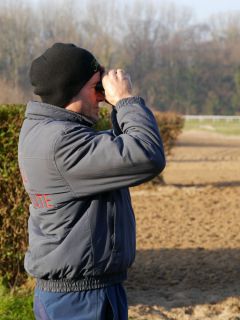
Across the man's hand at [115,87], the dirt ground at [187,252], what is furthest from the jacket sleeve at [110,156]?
the dirt ground at [187,252]

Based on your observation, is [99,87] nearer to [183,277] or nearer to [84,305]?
[84,305]

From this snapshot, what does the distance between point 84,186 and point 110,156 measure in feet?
0.52

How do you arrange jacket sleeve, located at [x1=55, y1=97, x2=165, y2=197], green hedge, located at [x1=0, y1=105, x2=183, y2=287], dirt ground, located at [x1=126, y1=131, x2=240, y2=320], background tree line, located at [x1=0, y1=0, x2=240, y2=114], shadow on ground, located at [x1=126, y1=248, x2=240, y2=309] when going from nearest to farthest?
1. jacket sleeve, located at [x1=55, y1=97, x2=165, y2=197]
2. green hedge, located at [x1=0, y1=105, x2=183, y2=287]
3. dirt ground, located at [x1=126, y1=131, x2=240, y2=320]
4. shadow on ground, located at [x1=126, y1=248, x2=240, y2=309]
5. background tree line, located at [x1=0, y1=0, x2=240, y2=114]

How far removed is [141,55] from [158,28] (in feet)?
17.2

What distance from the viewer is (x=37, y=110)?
2.65 metres

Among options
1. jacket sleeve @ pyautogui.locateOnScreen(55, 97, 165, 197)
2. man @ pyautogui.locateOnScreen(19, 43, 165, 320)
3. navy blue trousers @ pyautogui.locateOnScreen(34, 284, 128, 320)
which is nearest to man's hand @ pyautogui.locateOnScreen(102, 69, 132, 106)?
man @ pyautogui.locateOnScreen(19, 43, 165, 320)

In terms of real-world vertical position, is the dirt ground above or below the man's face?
below

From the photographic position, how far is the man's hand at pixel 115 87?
260 centimetres

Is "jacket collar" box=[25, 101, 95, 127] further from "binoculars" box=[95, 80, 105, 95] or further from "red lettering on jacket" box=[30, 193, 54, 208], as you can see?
"red lettering on jacket" box=[30, 193, 54, 208]

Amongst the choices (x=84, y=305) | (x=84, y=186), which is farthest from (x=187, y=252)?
(x=84, y=186)

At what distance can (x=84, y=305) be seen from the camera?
255cm

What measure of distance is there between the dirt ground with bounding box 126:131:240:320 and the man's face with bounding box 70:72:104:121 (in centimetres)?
317

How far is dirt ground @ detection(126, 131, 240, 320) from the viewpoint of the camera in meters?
5.87

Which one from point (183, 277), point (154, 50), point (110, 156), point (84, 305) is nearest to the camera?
point (110, 156)
